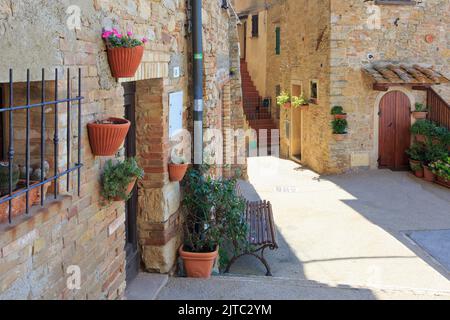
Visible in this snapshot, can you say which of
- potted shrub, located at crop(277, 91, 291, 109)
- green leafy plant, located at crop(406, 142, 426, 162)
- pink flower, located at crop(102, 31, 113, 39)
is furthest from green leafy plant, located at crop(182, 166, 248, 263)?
potted shrub, located at crop(277, 91, 291, 109)

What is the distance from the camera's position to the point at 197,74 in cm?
564

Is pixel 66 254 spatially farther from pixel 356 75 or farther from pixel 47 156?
pixel 356 75

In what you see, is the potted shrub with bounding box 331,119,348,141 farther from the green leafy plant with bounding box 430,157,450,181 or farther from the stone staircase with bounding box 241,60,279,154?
the stone staircase with bounding box 241,60,279,154

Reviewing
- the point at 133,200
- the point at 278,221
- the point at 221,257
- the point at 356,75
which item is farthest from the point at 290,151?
the point at 133,200

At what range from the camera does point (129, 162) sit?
3.51 metres

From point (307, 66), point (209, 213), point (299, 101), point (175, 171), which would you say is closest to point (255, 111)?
point (299, 101)

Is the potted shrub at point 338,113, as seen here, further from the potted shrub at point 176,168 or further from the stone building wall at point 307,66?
the potted shrub at point 176,168

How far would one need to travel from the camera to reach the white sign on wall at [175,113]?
16.3ft

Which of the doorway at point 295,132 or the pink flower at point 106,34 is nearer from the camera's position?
the pink flower at point 106,34

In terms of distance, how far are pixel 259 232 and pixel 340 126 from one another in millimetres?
6828

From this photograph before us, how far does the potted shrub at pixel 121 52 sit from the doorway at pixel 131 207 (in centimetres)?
99

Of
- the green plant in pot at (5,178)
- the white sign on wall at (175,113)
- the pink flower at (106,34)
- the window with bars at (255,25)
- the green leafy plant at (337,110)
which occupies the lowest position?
the green plant in pot at (5,178)

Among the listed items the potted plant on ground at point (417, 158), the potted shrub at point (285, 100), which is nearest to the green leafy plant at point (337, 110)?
the potted plant on ground at point (417, 158)

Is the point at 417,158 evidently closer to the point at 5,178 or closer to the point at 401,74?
the point at 401,74
